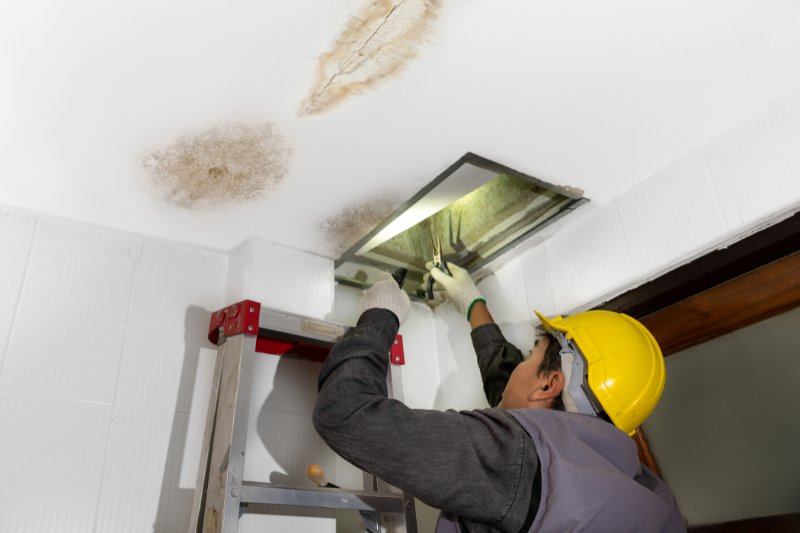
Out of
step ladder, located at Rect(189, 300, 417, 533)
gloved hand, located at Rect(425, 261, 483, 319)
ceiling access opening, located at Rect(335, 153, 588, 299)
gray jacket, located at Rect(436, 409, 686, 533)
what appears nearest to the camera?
gray jacket, located at Rect(436, 409, 686, 533)

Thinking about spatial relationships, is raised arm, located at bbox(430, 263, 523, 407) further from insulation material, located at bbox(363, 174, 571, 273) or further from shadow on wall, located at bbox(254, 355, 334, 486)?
shadow on wall, located at bbox(254, 355, 334, 486)

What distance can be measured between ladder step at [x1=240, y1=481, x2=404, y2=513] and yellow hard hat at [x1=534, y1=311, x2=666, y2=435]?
55cm

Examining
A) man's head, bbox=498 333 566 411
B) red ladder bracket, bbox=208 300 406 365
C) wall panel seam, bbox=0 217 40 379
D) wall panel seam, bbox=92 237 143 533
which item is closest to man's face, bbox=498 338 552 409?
man's head, bbox=498 333 566 411

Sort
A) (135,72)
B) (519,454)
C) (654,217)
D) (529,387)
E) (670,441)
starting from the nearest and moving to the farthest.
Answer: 1. (519,454)
2. (135,72)
3. (529,387)
4. (654,217)
5. (670,441)

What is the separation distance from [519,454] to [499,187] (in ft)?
3.03

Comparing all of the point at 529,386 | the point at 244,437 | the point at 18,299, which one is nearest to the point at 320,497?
the point at 244,437

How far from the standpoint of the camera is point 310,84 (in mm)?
1184

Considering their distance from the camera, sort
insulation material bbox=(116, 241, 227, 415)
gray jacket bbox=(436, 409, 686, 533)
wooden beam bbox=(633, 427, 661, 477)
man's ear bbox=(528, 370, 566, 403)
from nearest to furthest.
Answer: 1. gray jacket bbox=(436, 409, 686, 533)
2. man's ear bbox=(528, 370, 566, 403)
3. insulation material bbox=(116, 241, 227, 415)
4. wooden beam bbox=(633, 427, 661, 477)

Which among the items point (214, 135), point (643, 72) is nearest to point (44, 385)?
point (214, 135)

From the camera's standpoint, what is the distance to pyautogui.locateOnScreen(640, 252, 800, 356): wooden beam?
1384mm

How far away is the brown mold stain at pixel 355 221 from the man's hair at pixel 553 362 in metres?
0.60

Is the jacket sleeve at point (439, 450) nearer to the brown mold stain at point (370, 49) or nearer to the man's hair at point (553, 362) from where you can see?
the man's hair at point (553, 362)

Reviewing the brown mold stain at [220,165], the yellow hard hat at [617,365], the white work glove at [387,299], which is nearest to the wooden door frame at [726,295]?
the yellow hard hat at [617,365]

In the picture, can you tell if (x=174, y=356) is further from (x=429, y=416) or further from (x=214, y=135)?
(x=429, y=416)
